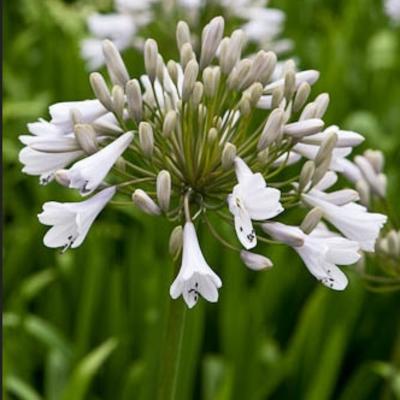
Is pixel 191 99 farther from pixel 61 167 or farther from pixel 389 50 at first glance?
pixel 389 50

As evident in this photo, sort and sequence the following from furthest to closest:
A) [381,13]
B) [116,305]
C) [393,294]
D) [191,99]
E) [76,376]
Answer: [381,13] < [393,294] < [116,305] < [76,376] < [191,99]

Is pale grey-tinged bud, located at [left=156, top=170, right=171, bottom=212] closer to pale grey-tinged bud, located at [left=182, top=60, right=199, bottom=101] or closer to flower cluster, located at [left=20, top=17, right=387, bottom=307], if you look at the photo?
flower cluster, located at [left=20, top=17, right=387, bottom=307]

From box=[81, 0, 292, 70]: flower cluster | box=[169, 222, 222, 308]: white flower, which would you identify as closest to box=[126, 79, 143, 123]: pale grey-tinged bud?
box=[169, 222, 222, 308]: white flower

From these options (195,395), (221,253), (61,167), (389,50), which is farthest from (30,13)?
(61,167)

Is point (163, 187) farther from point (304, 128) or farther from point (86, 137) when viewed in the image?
point (304, 128)

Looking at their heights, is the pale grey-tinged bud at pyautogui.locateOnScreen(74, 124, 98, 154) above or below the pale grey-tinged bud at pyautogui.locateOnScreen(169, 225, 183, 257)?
above

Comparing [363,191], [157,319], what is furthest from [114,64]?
[157,319]
